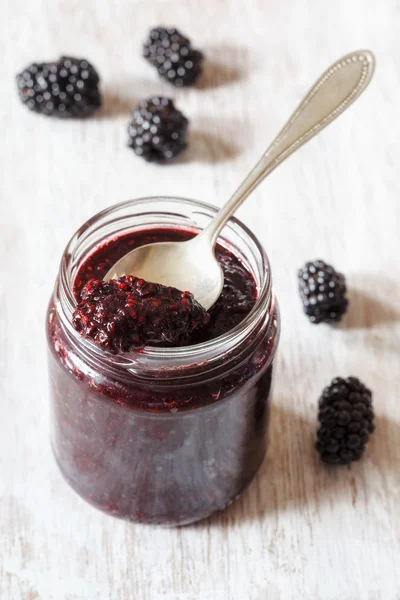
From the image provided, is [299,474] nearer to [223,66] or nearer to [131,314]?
[131,314]

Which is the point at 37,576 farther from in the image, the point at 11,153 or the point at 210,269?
the point at 11,153

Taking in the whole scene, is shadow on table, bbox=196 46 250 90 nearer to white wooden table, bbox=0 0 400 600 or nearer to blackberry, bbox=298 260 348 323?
white wooden table, bbox=0 0 400 600

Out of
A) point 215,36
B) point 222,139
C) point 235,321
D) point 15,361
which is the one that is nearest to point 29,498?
point 15,361

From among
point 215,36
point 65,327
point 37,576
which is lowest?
point 37,576

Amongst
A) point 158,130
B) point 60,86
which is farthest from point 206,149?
point 60,86

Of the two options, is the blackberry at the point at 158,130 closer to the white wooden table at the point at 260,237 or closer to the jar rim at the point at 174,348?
the white wooden table at the point at 260,237

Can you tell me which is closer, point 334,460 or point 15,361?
point 334,460

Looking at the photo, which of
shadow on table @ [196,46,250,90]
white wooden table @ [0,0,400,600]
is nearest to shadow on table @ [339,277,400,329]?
white wooden table @ [0,0,400,600]

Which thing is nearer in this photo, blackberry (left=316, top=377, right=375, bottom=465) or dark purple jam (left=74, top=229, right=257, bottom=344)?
dark purple jam (left=74, top=229, right=257, bottom=344)
